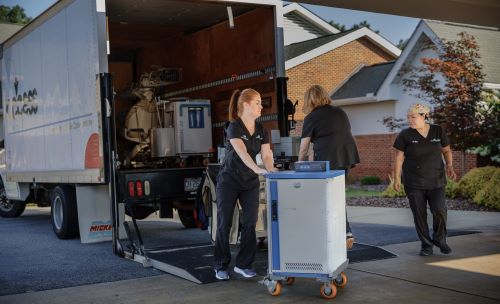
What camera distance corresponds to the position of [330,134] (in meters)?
6.90

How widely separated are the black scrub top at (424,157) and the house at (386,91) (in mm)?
12628

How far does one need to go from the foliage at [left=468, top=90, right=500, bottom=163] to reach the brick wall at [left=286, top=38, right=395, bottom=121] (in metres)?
8.72

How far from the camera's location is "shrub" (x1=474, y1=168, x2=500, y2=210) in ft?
40.5

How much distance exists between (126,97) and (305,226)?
21.0ft

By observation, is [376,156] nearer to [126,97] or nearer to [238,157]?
[126,97]

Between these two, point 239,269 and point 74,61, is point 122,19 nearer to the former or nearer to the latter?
point 74,61

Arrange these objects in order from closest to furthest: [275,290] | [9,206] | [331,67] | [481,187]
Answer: [275,290], [481,187], [9,206], [331,67]

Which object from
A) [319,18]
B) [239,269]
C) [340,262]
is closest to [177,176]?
[239,269]

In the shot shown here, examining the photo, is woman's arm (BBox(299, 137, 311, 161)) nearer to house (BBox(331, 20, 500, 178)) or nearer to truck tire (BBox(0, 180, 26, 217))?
truck tire (BBox(0, 180, 26, 217))

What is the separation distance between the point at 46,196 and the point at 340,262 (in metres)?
7.19

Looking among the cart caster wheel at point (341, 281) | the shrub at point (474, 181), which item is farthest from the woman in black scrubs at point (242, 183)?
the shrub at point (474, 181)

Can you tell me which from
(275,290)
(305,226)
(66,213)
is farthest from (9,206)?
(305,226)

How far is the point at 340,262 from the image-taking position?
5.91 metres

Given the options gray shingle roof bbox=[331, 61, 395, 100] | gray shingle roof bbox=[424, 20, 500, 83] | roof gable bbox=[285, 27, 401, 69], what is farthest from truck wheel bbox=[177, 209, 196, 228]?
roof gable bbox=[285, 27, 401, 69]
